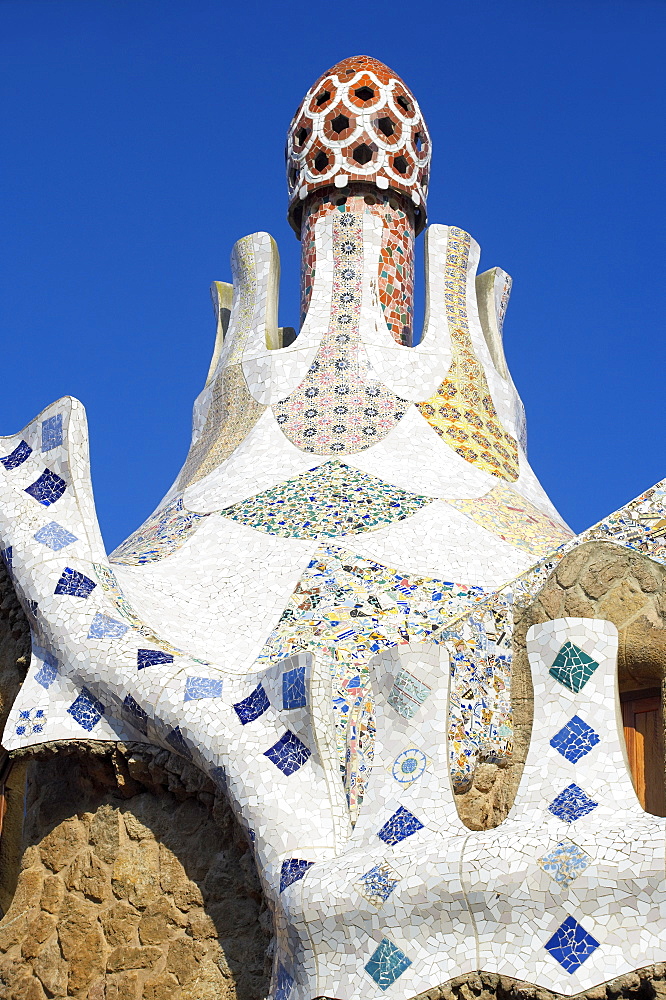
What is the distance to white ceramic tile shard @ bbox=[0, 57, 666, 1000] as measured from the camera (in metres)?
4.42

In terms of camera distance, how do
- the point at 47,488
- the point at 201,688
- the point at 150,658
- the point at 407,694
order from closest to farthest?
the point at 407,694 → the point at 201,688 → the point at 150,658 → the point at 47,488

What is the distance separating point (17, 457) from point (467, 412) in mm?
2524

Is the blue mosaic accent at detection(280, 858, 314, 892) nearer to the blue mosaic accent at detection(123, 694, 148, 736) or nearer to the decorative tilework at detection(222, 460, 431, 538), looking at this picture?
the blue mosaic accent at detection(123, 694, 148, 736)

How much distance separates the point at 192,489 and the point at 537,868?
141 inches

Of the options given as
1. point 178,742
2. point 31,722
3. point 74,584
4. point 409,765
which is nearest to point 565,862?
point 409,765

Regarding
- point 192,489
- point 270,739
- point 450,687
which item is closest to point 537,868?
point 450,687

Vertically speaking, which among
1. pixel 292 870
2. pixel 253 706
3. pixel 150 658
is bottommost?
pixel 292 870

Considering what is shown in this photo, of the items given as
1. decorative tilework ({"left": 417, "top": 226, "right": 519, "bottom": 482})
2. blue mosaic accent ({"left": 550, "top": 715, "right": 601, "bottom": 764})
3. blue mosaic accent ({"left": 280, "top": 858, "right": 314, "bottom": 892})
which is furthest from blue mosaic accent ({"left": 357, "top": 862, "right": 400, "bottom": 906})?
decorative tilework ({"left": 417, "top": 226, "right": 519, "bottom": 482})

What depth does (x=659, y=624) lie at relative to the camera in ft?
15.8

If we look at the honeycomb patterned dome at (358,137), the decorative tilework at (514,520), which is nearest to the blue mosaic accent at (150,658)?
the decorative tilework at (514,520)

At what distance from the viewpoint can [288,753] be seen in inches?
203

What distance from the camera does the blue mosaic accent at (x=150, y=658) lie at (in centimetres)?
555

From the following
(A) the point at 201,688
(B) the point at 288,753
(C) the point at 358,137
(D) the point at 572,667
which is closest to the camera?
(D) the point at 572,667

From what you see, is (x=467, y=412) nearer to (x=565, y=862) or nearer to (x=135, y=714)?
(x=135, y=714)
